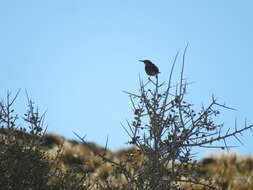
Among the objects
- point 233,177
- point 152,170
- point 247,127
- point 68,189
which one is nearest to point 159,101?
point 152,170

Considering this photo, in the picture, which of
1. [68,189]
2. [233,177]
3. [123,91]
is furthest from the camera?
[233,177]

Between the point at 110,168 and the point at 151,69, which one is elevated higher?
the point at 110,168

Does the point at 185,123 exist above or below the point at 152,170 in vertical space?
above

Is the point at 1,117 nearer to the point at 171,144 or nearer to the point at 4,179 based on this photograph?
the point at 4,179

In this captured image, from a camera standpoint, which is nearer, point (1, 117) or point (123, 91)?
point (123, 91)

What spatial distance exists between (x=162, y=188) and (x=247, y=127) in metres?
1.27

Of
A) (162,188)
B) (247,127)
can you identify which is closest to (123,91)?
(162,188)

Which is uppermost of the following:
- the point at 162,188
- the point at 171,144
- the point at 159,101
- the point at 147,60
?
the point at 147,60

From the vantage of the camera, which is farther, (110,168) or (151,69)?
(110,168)

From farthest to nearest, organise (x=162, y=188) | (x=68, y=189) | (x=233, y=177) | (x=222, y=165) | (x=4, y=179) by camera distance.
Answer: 1. (x=222, y=165)
2. (x=233, y=177)
3. (x=68, y=189)
4. (x=4, y=179)
5. (x=162, y=188)

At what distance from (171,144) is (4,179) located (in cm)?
220

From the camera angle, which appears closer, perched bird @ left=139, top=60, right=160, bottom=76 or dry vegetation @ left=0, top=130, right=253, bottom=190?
perched bird @ left=139, top=60, right=160, bottom=76

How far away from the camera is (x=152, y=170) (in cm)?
471

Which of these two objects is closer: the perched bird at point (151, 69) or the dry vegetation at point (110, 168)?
the perched bird at point (151, 69)
